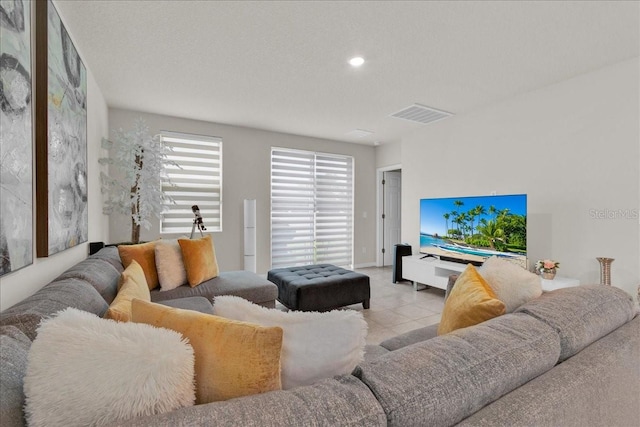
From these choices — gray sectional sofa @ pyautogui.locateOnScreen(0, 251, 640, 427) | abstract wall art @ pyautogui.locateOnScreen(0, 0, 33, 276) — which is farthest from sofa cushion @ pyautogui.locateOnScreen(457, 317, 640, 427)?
abstract wall art @ pyautogui.locateOnScreen(0, 0, 33, 276)

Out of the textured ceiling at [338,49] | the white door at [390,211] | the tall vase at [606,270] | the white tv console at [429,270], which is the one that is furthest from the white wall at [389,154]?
the tall vase at [606,270]

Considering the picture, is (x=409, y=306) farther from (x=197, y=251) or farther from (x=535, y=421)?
(x=535, y=421)

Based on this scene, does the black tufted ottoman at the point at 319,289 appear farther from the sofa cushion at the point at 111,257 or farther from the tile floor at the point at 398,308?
the sofa cushion at the point at 111,257

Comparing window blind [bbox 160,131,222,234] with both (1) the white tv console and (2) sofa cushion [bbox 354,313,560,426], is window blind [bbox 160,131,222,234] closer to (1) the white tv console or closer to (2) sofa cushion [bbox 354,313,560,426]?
(1) the white tv console

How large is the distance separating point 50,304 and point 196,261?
5.14ft

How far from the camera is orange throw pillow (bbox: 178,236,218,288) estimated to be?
256 centimetres

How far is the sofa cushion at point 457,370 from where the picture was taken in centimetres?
61

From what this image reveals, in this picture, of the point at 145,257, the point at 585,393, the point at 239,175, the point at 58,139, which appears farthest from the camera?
the point at 239,175

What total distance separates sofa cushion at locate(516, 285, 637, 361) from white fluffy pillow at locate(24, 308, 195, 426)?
1047 mm

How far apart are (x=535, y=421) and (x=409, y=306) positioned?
294cm

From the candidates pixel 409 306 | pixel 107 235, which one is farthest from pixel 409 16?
pixel 107 235

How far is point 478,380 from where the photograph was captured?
689 millimetres

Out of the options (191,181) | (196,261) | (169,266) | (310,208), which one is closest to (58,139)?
(169,266)

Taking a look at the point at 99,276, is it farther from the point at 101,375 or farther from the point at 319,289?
the point at 319,289
